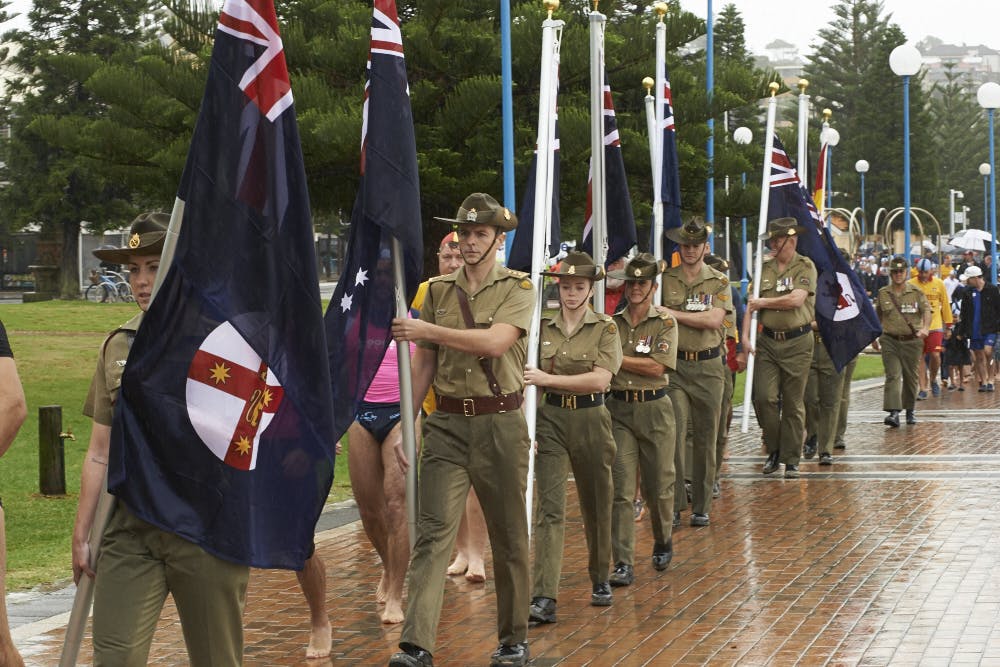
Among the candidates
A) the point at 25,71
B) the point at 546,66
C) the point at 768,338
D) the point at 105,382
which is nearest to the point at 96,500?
the point at 105,382

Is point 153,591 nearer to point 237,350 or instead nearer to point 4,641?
point 237,350

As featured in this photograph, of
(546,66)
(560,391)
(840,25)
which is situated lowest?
(560,391)

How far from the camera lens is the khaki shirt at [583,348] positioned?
8.12 meters

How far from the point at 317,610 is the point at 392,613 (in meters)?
0.87

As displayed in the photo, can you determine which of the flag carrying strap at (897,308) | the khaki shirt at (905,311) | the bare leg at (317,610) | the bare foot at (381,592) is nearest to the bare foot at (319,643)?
the bare leg at (317,610)

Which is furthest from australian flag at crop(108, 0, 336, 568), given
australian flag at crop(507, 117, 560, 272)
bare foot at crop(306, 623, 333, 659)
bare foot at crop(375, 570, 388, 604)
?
australian flag at crop(507, 117, 560, 272)

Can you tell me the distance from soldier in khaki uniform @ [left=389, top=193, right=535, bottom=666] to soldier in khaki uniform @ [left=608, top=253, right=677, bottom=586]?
212 centimetres

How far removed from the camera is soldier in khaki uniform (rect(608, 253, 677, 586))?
9.29m

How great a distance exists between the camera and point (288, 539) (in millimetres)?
4867

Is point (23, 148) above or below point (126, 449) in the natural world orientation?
above

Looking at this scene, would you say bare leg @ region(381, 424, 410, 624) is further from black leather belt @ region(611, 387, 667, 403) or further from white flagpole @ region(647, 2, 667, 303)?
white flagpole @ region(647, 2, 667, 303)

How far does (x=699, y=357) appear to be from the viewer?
11227mm

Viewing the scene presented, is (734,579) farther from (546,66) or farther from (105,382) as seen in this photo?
(105,382)

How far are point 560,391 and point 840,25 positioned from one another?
83354 millimetres
